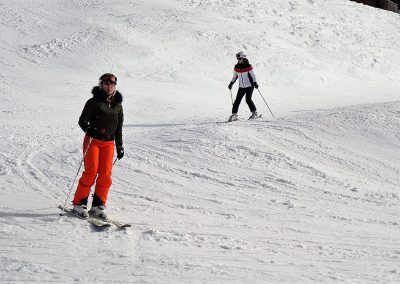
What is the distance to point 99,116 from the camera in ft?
18.7

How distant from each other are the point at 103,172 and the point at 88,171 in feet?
0.56

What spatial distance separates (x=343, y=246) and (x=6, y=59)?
15205 mm

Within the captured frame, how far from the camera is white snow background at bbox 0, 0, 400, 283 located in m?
4.84

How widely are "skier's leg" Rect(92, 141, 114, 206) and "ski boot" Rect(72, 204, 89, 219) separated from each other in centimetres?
15

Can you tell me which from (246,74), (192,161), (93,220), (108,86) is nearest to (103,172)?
(93,220)

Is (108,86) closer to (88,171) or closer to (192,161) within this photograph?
(88,171)

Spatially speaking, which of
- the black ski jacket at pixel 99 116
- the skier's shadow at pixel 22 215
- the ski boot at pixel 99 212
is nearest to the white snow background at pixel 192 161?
the skier's shadow at pixel 22 215

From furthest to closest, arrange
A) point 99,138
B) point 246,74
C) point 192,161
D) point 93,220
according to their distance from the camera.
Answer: point 246,74
point 192,161
point 99,138
point 93,220

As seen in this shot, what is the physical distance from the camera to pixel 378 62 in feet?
77.6

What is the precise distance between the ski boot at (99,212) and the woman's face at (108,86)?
1281 millimetres

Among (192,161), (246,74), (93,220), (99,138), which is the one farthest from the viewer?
(246,74)

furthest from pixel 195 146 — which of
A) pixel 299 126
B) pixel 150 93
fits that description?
pixel 150 93

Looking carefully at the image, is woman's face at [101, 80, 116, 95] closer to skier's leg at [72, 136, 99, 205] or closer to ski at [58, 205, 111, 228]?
skier's leg at [72, 136, 99, 205]

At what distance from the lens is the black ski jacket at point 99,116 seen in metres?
5.68
